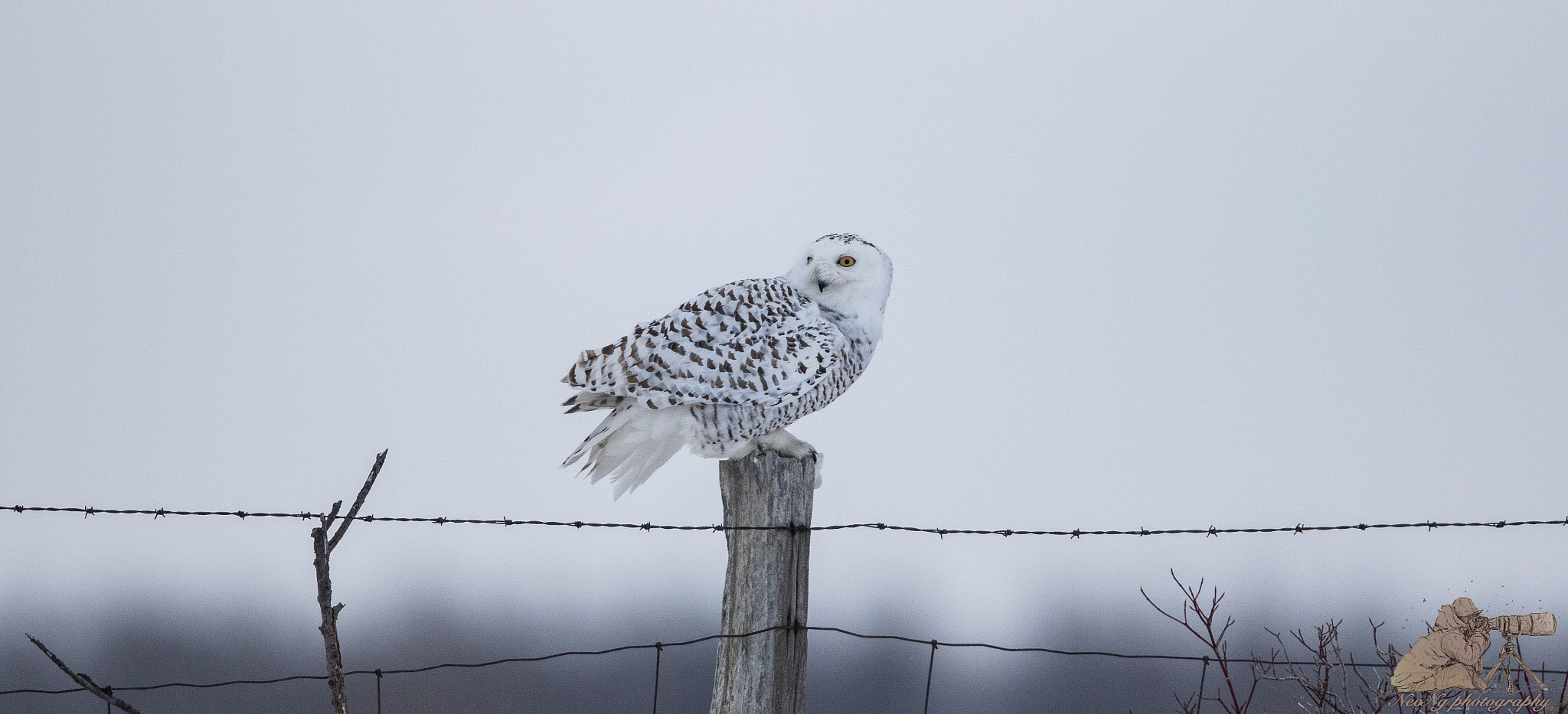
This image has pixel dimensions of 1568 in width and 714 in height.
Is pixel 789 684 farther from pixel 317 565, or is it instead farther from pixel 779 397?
pixel 317 565

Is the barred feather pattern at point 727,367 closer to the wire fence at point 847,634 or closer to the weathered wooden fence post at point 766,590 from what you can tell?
the weathered wooden fence post at point 766,590

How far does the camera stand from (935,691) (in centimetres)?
2803

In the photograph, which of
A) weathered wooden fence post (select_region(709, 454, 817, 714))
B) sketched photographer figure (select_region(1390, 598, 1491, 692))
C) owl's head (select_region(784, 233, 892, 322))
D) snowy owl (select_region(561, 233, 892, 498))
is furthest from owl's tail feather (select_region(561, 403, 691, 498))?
sketched photographer figure (select_region(1390, 598, 1491, 692))

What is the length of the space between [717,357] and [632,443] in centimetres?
37

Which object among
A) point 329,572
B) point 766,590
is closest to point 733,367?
point 766,590

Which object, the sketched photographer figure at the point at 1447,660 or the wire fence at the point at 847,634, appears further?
the wire fence at the point at 847,634

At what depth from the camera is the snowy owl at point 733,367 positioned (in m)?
3.29

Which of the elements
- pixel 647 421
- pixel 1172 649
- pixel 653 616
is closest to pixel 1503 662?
pixel 647 421

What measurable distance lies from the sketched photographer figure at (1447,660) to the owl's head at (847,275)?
197 centimetres

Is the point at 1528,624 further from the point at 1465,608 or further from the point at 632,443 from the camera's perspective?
the point at 632,443

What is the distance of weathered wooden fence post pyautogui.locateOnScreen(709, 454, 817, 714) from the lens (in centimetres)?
283

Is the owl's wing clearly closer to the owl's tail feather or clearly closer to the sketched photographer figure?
the owl's tail feather

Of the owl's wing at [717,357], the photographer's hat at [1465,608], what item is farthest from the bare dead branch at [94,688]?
the photographer's hat at [1465,608]

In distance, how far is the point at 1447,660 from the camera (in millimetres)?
1912
